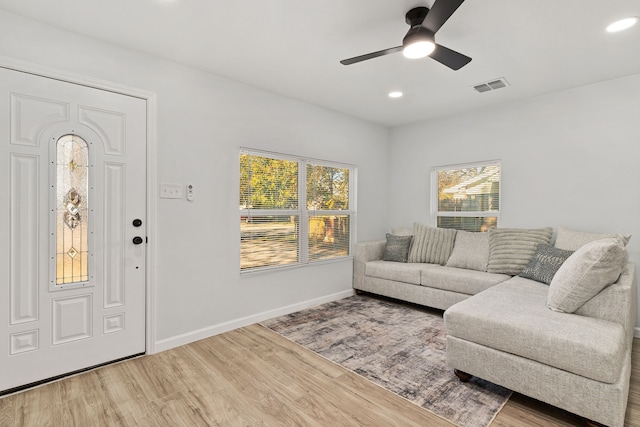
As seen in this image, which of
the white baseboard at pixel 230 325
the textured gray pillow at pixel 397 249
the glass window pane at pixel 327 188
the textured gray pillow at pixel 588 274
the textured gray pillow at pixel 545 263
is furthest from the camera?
the textured gray pillow at pixel 397 249

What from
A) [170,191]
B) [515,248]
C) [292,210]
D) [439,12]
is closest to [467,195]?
[515,248]

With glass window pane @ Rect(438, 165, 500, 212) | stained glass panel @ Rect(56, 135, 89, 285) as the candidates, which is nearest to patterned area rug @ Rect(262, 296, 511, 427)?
glass window pane @ Rect(438, 165, 500, 212)

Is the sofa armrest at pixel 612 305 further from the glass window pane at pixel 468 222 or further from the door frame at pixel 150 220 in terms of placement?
the door frame at pixel 150 220

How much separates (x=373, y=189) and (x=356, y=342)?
2.49 meters

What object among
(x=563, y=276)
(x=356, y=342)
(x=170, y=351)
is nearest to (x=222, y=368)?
(x=170, y=351)

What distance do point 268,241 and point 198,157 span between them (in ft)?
3.76

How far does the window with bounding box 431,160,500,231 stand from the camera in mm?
3963

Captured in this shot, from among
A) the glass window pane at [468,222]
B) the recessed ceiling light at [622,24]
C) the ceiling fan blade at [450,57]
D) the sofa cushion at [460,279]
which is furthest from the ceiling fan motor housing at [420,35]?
the glass window pane at [468,222]

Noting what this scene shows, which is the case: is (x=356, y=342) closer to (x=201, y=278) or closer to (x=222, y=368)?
(x=222, y=368)

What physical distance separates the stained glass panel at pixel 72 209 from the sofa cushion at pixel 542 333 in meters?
2.66

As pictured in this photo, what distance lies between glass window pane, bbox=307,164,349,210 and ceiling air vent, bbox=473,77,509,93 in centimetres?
185

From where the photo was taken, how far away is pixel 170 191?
2699 millimetres

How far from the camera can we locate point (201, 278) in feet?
9.51

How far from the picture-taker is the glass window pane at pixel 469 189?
396cm
